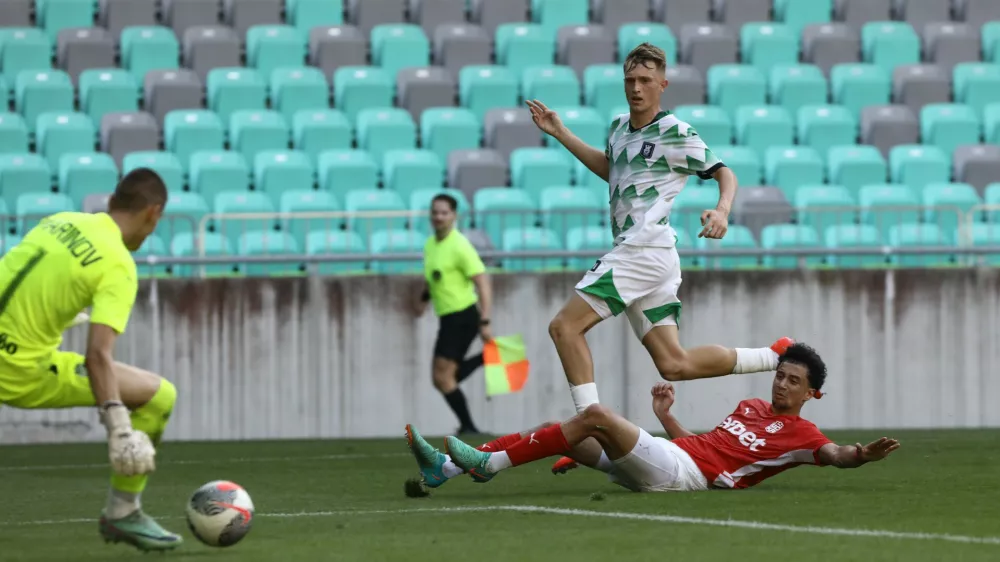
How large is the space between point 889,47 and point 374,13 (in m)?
6.38

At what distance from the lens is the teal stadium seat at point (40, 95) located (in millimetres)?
19188

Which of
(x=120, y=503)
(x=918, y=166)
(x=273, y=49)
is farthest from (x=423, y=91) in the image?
(x=120, y=503)

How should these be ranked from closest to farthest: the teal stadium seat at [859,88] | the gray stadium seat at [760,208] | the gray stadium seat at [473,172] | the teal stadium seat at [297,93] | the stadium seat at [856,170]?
the gray stadium seat at [760,208]
the gray stadium seat at [473,172]
the stadium seat at [856,170]
the teal stadium seat at [297,93]
the teal stadium seat at [859,88]

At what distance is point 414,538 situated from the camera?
691 centimetres

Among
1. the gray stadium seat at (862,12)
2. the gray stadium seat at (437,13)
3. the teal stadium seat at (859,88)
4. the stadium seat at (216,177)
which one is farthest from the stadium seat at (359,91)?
the gray stadium seat at (862,12)

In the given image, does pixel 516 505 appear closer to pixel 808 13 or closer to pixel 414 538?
pixel 414 538

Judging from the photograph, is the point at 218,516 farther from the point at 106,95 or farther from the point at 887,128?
the point at 887,128

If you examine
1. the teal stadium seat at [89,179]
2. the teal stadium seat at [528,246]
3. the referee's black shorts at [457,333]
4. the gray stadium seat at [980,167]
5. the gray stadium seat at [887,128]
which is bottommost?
the referee's black shorts at [457,333]

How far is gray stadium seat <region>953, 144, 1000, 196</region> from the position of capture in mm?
18812

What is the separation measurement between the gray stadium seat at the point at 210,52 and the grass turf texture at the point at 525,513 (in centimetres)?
873

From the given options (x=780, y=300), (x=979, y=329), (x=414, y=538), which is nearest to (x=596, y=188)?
(x=780, y=300)

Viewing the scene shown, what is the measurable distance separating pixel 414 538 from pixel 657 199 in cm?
294

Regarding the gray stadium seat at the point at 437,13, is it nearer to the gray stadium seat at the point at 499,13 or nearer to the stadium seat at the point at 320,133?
the gray stadium seat at the point at 499,13

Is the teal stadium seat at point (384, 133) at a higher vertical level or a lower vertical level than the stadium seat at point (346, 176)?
higher
